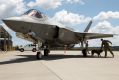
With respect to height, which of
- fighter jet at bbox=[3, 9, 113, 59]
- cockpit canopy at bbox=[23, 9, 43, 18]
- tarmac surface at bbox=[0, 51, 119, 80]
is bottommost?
tarmac surface at bbox=[0, 51, 119, 80]

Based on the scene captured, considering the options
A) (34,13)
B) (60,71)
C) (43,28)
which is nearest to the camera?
(60,71)

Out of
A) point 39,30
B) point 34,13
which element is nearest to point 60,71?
point 39,30

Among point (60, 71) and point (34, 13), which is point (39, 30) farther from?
point (60, 71)

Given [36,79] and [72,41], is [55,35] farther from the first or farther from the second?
[36,79]

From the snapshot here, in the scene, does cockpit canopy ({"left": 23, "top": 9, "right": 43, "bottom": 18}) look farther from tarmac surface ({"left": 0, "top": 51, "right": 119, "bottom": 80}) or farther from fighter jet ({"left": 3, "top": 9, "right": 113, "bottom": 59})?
tarmac surface ({"left": 0, "top": 51, "right": 119, "bottom": 80})

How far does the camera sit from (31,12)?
56.0 ft

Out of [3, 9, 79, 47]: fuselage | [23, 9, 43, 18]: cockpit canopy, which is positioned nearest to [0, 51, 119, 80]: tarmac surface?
[3, 9, 79, 47]: fuselage

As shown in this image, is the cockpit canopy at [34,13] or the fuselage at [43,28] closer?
the fuselage at [43,28]

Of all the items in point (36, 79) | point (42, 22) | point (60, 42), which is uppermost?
point (42, 22)

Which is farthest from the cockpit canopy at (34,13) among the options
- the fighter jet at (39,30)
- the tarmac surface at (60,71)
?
the tarmac surface at (60,71)

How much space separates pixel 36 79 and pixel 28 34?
28.3 ft

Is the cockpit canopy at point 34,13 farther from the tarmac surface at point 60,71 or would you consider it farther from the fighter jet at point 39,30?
the tarmac surface at point 60,71

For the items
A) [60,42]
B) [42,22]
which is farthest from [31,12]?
[60,42]

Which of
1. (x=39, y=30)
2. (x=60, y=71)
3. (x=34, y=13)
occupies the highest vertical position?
(x=34, y=13)
